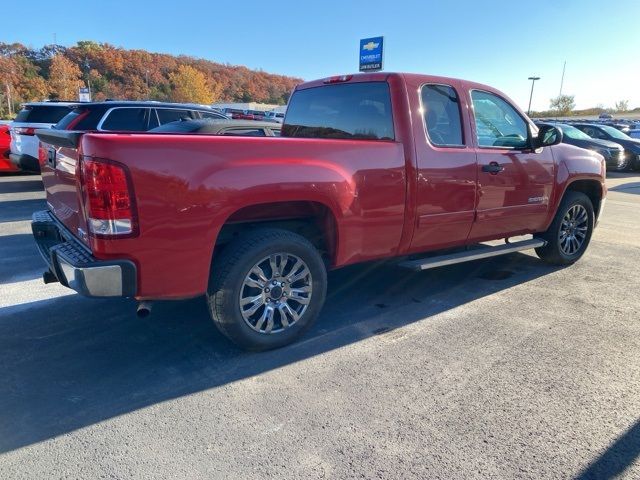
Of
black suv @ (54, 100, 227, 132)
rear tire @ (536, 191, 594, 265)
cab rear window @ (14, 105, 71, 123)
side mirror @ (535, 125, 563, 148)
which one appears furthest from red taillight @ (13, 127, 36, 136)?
rear tire @ (536, 191, 594, 265)

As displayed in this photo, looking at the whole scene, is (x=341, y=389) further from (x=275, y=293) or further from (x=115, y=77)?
(x=115, y=77)

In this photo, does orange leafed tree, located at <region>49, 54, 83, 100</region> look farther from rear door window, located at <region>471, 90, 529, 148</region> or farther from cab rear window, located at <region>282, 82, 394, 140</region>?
rear door window, located at <region>471, 90, 529, 148</region>

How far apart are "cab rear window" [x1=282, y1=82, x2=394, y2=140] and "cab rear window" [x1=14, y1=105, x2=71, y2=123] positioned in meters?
7.92

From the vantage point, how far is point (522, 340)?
Answer: 143 inches

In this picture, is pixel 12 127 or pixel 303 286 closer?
pixel 303 286

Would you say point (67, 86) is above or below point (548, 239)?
above

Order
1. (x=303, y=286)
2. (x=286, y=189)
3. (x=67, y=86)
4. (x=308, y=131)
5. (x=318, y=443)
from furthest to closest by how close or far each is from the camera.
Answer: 1. (x=67, y=86)
2. (x=308, y=131)
3. (x=303, y=286)
4. (x=286, y=189)
5. (x=318, y=443)

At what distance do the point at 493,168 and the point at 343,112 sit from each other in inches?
58.4

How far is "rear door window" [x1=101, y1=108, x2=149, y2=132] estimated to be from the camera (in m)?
8.00

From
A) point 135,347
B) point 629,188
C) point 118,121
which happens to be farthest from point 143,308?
point 629,188

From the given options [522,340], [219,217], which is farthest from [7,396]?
[522,340]

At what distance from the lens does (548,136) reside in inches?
188

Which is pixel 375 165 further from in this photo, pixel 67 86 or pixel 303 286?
pixel 67 86

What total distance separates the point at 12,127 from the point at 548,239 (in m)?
10.7
